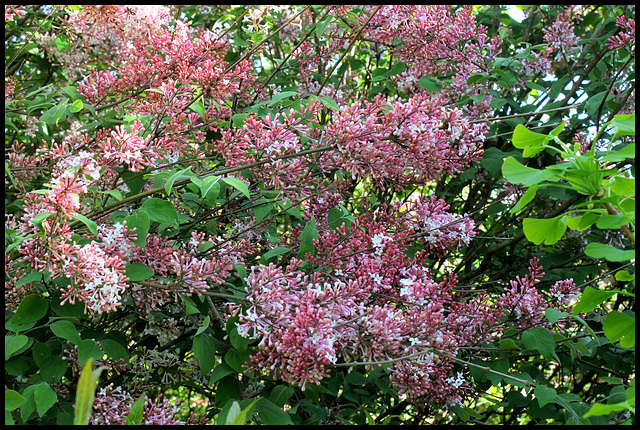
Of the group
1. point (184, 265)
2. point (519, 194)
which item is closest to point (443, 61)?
point (519, 194)

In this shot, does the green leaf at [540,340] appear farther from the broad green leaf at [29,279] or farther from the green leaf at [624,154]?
the broad green leaf at [29,279]

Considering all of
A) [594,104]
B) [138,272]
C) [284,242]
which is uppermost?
[594,104]

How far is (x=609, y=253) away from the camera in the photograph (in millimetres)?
856

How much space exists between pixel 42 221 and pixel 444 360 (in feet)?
3.73

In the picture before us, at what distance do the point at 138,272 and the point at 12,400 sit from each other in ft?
1.24

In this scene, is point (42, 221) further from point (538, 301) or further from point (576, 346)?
point (576, 346)

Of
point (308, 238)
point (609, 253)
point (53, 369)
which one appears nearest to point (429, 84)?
point (308, 238)

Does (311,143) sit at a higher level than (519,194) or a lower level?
lower

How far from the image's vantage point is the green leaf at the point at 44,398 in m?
1.15

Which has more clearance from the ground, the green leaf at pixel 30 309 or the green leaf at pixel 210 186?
the green leaf at pixel 210 186

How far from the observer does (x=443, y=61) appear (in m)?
2.21

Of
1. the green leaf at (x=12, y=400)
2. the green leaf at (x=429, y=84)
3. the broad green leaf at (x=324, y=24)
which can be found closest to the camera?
the green leaf at (x=12, y=400)

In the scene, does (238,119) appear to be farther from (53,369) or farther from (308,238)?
(53,369)

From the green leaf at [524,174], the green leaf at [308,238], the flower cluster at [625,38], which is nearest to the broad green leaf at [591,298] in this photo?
the green leaf at [524,174]
